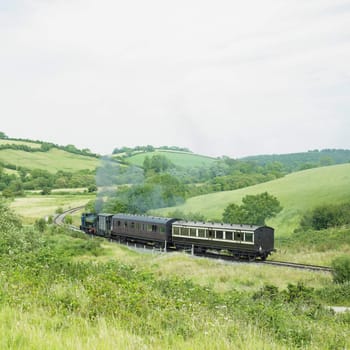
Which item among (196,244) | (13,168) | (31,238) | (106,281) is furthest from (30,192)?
(106,281)

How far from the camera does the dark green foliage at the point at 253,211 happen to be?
57138 mm

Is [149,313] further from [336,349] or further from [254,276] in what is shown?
[254,276]

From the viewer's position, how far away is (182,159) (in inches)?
5846

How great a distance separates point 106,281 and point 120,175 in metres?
76.7

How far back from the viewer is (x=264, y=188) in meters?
84.1

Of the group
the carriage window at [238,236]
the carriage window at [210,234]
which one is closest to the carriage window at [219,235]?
the carriage window at [210,234]

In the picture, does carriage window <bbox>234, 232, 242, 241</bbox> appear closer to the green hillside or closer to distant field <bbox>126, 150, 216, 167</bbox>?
the green hillside

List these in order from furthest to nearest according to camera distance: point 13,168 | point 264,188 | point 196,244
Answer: point 13,168, point 264,188, point 196,244

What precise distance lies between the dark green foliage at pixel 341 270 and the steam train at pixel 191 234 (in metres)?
8.57

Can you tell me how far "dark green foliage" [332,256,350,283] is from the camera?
24875mm

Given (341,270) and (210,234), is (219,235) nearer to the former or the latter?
(210,234)

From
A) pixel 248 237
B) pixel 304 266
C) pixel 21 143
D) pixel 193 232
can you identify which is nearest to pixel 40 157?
pixel 21 143

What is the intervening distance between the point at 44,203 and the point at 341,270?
6768 centimetres

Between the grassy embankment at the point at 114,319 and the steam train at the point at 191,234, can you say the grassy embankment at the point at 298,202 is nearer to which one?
the steam train at the point at 191,234
